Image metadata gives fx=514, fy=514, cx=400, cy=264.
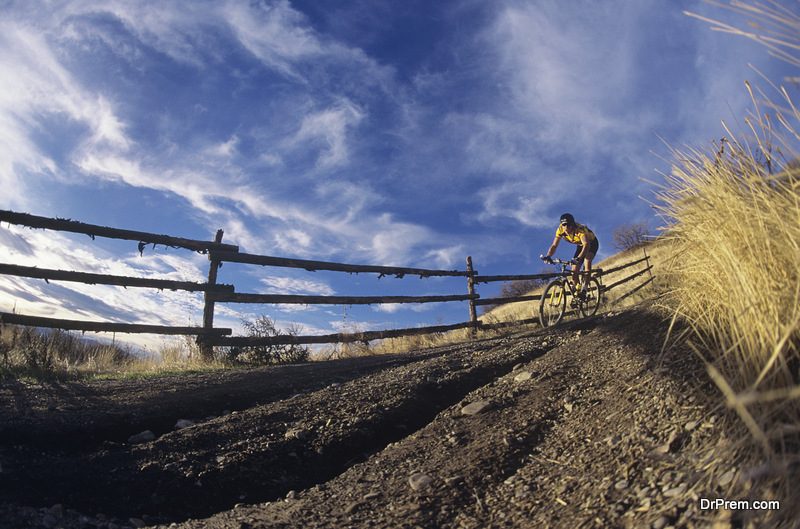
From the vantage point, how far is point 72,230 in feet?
24.0

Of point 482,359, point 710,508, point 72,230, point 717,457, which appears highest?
point 72,230

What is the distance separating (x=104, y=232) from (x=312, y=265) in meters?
3.31

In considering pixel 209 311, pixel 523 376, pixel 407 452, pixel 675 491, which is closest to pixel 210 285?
pixel 209 311

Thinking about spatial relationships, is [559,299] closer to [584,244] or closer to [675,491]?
[584,244]

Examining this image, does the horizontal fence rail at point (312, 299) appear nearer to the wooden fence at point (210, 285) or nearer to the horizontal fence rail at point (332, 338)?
the wooden fence at point (210, 285)

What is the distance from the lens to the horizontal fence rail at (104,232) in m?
6.93

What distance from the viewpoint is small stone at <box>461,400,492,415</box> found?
3684 millimetres

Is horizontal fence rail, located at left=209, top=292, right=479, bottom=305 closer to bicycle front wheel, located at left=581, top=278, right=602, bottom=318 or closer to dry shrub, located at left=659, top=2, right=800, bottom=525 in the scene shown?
bicycle front wheel, located at left=581, top=278, right=602, bottom=318

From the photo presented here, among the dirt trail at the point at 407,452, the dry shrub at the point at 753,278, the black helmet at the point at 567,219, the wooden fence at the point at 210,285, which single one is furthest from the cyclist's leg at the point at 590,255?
the dry shrub at the point at 753,278

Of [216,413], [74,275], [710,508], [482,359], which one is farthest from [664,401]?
[74,275]

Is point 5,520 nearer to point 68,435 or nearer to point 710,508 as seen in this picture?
point 68,435

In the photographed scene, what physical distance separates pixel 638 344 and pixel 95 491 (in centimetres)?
362

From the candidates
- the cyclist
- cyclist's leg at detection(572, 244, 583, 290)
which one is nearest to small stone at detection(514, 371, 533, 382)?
the cyclist

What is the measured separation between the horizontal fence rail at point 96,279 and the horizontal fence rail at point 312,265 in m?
0.64
